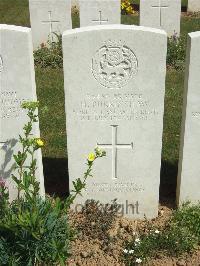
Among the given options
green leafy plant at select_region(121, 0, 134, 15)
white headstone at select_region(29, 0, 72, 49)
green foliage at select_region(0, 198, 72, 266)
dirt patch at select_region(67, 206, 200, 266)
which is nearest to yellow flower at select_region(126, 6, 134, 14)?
green leafy plant at select_region(121, 0, 134, 15)

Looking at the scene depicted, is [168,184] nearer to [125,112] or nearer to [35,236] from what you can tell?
[125,112]

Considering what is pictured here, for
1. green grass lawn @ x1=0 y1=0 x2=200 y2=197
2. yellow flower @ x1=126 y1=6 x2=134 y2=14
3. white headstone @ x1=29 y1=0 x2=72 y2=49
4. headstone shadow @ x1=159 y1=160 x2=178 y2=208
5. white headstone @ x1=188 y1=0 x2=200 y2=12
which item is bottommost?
headstone shadow @ x1=159 y1=160 x2=178 y2=208

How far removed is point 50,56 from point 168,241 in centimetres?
601

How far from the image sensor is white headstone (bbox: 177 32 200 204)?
383 centimetres

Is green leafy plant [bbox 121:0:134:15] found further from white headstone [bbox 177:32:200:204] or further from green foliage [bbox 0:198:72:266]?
green foliage [bbox 0:198:72:266]

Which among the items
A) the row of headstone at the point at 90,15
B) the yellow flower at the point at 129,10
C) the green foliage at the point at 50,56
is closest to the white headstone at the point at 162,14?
the row of headstone at the point at 90,15

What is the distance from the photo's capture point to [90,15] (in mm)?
9195

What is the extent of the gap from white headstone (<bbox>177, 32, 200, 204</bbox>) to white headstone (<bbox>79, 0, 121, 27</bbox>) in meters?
5.51

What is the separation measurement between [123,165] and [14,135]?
3.71 ft

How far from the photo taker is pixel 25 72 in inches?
152

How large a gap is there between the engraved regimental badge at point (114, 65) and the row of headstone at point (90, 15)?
551 centimetres

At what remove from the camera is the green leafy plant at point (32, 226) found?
3.36 metres

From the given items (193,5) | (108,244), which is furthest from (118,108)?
(193,5)

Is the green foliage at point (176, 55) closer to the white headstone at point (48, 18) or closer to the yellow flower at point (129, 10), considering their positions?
the white headstone at point (48, 18)
